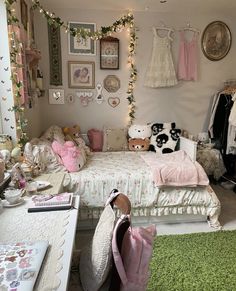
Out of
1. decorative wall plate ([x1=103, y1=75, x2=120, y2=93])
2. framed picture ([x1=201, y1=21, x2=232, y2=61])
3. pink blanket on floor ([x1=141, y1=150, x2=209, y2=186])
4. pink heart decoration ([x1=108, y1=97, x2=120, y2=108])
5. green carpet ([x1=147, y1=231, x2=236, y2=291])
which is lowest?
green carpet ([x1=147, y1=231, x2=236, y2=291])

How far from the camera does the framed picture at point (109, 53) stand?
348 centimetres

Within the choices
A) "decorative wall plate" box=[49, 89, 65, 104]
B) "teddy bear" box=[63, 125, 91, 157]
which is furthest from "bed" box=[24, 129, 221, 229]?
"decorative wall plate" box=[49, 89, 65, 104]

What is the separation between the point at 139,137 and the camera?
3.56m

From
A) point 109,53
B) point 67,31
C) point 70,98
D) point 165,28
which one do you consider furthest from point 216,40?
point 70,98

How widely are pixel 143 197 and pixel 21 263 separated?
5.51ft

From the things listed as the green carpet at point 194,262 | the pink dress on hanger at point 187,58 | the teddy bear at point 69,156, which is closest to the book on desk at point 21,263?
the green carpet at point 194,262

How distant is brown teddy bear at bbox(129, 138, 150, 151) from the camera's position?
3527 mm

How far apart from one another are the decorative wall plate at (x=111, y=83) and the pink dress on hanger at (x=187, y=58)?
0.97 meters

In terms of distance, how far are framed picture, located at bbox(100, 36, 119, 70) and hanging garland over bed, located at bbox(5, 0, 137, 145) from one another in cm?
10

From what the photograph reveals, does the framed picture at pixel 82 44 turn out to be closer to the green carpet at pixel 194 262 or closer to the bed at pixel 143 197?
the bed at pixel 143 197

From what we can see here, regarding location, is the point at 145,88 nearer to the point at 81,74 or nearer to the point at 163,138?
the point at 163,138

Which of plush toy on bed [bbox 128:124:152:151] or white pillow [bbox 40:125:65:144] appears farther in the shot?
plush toy on bed [bbox 128:124:152:151]

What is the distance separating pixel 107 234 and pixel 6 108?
5.72 feet

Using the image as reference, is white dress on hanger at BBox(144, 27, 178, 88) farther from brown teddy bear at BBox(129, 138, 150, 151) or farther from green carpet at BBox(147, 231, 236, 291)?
green carpet at BBox(147, 231, 236, 291)
